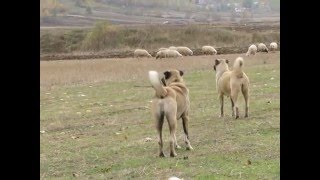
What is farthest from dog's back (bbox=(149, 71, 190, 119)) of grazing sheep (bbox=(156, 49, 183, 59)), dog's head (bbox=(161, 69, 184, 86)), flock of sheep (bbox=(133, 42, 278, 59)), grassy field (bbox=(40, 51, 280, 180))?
grazing sheep (bbox=(156, 49, 183, 59))

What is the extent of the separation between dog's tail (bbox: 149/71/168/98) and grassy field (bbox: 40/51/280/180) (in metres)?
1.02

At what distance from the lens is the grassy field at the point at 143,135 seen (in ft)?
25.5

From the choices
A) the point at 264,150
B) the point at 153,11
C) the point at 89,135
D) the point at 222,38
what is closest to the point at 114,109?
the point at 89,135

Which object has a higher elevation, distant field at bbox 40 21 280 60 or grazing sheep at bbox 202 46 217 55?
distant field at bbox 40 21 280 60

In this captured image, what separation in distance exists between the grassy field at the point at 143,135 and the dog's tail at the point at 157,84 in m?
1.02

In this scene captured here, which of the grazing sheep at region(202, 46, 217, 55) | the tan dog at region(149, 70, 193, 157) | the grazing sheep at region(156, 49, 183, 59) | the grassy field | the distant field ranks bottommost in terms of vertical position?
the grassy field

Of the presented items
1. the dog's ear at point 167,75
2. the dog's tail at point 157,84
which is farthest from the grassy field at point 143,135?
the dog's ear at point 167,75

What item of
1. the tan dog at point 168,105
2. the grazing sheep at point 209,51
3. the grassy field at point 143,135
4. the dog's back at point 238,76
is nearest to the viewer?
the grassy field at point 143,135

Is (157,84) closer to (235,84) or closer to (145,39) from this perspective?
(235,84)

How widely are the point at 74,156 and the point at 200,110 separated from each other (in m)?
5.78

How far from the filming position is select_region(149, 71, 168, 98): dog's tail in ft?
26.4

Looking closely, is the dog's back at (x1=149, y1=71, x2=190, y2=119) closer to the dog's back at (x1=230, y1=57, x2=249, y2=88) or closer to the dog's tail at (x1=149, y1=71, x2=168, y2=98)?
the dog's tail at (x1=149, y1=71, x2=168, y2=98)

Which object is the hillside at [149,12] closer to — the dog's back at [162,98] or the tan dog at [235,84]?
the tan dog at [235,84]
